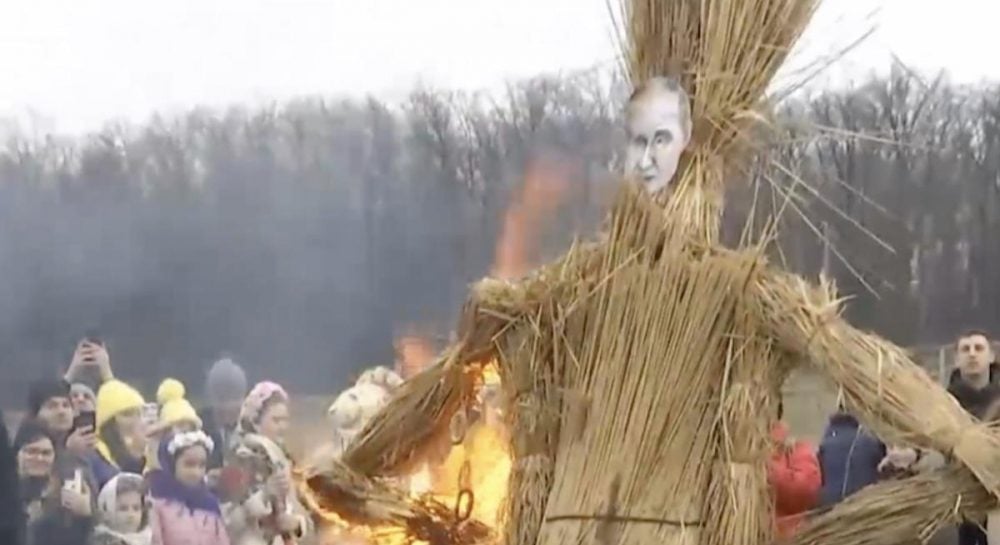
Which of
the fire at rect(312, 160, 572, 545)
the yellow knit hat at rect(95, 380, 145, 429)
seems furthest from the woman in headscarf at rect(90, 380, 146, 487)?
the fire at rect(312, 160, 572, 545)

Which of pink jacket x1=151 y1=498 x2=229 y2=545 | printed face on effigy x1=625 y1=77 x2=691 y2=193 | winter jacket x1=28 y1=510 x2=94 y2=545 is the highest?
printed face on effigy x1=625 y1=77 x2=691 y2=193

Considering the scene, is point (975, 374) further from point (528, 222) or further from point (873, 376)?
point (873, 376)

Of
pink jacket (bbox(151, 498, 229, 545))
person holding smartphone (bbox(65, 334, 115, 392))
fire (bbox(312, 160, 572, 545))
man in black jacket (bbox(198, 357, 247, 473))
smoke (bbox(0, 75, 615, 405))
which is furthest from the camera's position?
smoke (bbox(0, 75, 615, 405))

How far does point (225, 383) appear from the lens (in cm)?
695

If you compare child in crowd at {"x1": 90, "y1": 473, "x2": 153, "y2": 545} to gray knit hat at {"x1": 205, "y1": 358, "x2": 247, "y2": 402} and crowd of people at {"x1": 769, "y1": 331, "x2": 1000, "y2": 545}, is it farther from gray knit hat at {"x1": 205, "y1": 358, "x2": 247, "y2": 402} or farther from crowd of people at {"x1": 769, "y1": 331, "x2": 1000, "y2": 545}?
crowd of people at {"x1": 769, "y1": 331, "x2": 1000, "y2": 545}

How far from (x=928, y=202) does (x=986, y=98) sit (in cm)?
58

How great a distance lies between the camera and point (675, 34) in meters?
2.87

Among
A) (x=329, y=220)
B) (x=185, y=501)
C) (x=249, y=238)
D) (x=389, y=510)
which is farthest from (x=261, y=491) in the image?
(x=249, y=238)

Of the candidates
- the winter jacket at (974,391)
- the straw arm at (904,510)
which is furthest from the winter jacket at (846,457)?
the straw arm at (904,510)

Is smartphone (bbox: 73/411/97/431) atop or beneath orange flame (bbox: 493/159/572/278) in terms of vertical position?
beneath

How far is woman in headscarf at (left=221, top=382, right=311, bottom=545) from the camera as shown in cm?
523

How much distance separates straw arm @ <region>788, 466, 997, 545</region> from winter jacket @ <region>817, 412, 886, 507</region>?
1.24 m

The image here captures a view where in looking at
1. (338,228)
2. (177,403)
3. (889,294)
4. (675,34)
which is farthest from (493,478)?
(338,228)

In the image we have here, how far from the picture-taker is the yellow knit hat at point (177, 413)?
5875 millimetres
